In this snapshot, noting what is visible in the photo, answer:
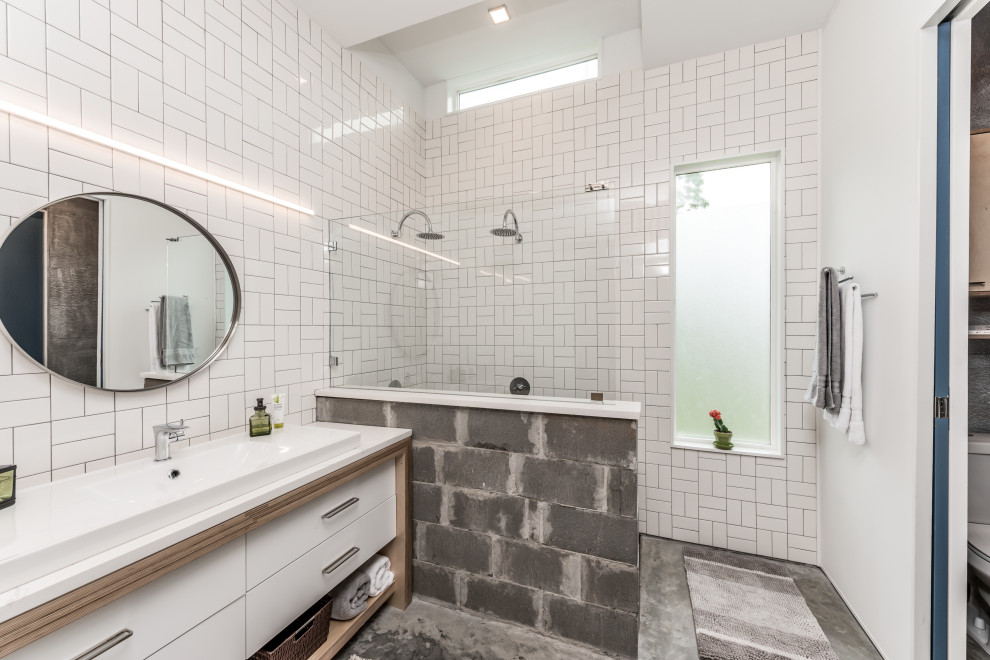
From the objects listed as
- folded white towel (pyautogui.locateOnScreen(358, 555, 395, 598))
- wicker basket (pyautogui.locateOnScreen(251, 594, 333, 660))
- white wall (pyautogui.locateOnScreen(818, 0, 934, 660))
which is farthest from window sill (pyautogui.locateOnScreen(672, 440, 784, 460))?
wicker basket (pyautogui.locateOnScreen(251, 594, 333, 660))

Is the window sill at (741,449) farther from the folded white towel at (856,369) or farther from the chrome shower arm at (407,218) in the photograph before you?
the chrome shower arm at (407,218)

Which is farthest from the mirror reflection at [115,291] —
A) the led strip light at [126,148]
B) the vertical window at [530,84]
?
the vertical window at [530,84]

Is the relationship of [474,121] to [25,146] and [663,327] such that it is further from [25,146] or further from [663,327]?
[25,146]

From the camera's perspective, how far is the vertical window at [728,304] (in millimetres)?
2432

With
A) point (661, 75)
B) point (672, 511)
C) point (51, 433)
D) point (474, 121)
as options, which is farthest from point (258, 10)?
point (672, 511)

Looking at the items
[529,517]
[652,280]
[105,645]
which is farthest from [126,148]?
[652,280]

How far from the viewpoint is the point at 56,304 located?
4.02ft

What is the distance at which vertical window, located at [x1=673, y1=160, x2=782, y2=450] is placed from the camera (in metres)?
2.43

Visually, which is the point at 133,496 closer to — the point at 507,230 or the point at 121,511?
the point at 121,511

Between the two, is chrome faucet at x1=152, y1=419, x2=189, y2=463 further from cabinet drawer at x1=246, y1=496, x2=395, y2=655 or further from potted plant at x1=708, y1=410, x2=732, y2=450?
potted plant at x1=708, y1=410, x2=732, y2=450

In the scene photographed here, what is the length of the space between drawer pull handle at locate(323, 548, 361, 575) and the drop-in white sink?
0.40 metres

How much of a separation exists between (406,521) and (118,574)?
1.13 m

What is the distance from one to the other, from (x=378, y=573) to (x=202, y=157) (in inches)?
75.3

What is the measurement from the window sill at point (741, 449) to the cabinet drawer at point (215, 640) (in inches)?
90.4
